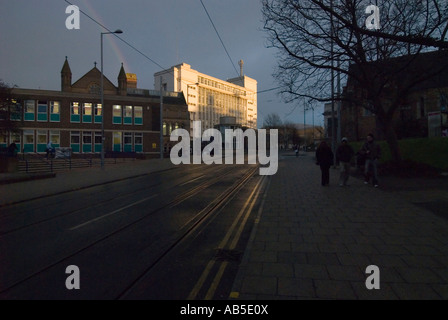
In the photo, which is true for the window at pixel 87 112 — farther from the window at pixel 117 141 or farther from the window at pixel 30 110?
the window at pixel 30 110

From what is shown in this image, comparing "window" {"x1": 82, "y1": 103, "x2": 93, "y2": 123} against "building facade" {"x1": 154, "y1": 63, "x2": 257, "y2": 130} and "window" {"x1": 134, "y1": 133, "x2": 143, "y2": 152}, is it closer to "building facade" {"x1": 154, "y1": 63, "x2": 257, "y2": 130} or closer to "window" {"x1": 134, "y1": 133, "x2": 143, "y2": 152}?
"window" {"x1": 134, "y1": 133, "x2": 143, "y2": 152}

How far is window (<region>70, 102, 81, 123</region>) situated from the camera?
1499 inches

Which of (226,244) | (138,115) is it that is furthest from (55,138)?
(226,244)

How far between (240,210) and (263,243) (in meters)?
2.84

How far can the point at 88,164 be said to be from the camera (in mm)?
25781

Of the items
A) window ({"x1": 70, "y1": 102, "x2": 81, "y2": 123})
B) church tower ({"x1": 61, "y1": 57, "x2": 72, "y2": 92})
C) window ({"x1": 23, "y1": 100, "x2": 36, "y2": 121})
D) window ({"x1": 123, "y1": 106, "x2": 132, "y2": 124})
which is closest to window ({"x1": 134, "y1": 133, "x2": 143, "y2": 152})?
window ({"x1": 123, "y1": 106, "x2": 132, "y2": 124})

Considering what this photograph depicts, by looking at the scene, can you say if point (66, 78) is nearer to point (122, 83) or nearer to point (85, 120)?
point (122, 83)

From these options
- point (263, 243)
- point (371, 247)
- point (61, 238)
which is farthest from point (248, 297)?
point (61, 238)

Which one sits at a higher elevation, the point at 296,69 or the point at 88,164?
the point at 296,69

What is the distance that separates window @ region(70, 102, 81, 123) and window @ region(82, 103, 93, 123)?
58 centimetres

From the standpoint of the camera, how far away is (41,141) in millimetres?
36719

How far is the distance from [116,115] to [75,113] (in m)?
4.90

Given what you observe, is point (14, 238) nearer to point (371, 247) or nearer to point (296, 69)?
point (371, 247)
